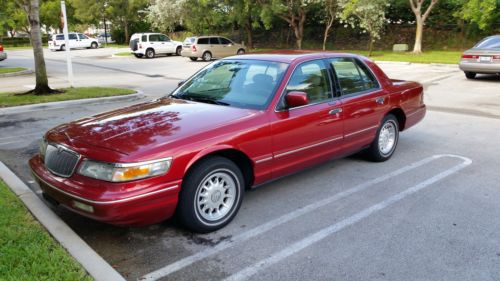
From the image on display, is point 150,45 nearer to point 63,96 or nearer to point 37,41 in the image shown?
point 37,41

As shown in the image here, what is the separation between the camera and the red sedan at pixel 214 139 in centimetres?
350

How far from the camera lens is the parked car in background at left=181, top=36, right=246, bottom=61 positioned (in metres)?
27.1

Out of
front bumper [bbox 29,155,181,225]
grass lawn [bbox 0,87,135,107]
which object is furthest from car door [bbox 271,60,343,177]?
grass lawn [bbox 0,87,135,107]

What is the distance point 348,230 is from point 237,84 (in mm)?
1941

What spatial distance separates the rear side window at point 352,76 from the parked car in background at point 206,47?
72.7ft

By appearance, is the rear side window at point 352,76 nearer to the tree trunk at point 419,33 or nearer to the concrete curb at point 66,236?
the concrete curb at point 66,236

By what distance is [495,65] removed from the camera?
46.2 ft

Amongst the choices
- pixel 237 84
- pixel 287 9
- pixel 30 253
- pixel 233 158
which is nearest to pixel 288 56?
A: pixel 237 84

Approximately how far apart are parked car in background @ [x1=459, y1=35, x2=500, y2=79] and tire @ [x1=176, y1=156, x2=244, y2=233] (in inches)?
511

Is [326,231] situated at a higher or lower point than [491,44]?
lower

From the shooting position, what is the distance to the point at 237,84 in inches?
190

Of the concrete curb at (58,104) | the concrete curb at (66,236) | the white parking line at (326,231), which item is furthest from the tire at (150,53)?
the white parking line at (326,231)

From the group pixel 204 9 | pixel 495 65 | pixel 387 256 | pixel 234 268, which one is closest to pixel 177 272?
pixel 234 268

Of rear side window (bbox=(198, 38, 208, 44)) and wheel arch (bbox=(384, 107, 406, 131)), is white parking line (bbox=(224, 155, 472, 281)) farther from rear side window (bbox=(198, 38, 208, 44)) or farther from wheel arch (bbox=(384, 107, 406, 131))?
rear side window (bbox=(198, 38, 208, 44))
